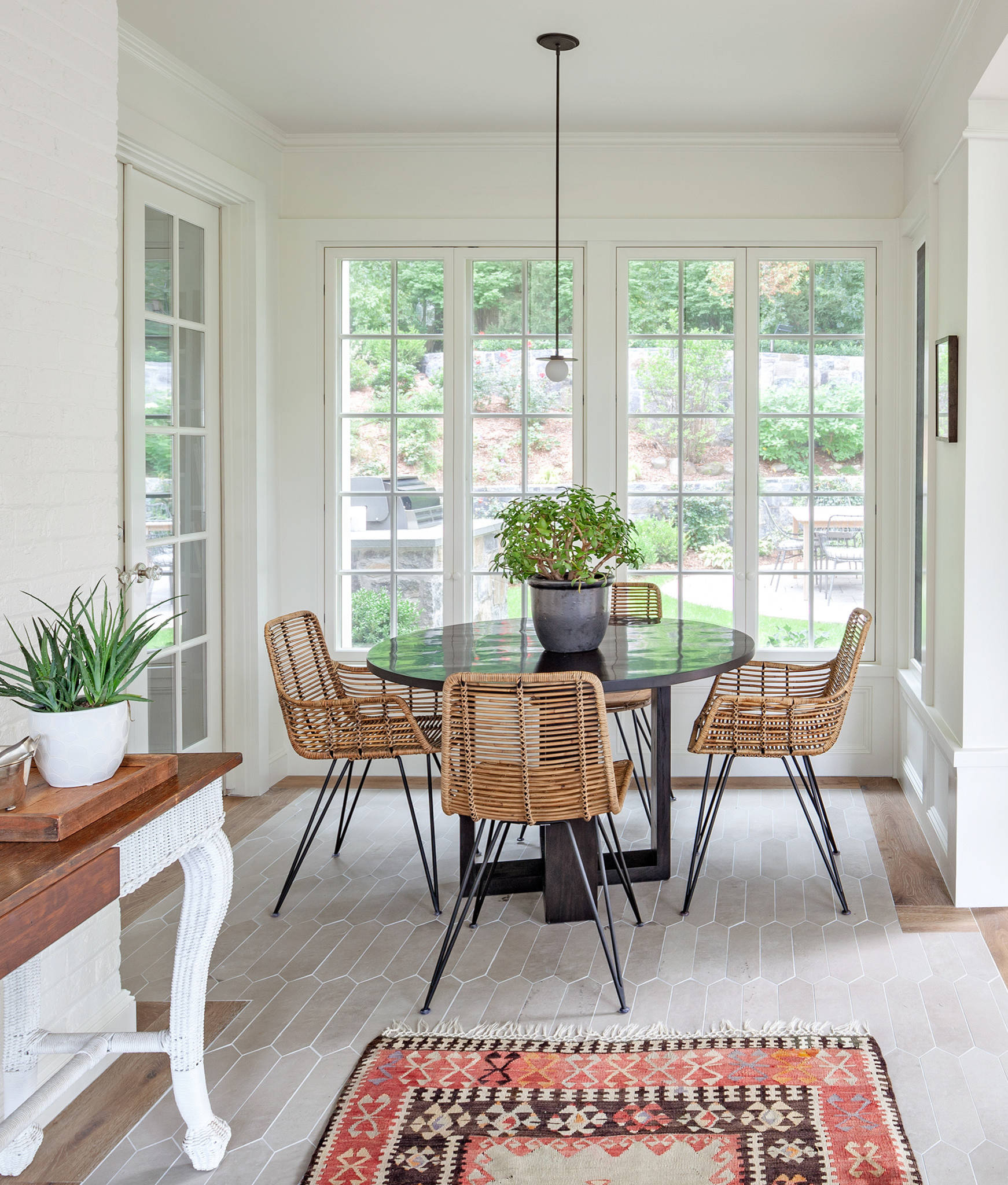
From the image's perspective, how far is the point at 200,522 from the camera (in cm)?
Result: 456

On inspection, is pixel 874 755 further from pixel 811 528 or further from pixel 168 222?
pixel 168 222

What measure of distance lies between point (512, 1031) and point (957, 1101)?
1.03m

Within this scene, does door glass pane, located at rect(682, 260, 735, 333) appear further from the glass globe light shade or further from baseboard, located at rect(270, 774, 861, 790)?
baseboard, located at rect(270, 774, 861, 790)

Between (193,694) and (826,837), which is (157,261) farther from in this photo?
(826,837)

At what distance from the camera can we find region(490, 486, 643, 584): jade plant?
131 inches

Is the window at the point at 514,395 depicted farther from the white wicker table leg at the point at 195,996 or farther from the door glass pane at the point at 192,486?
the white wicker table leg at the point at 195,996

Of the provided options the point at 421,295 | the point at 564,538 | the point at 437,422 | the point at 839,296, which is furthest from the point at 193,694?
the point at 839,296

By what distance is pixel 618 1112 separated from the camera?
2.30 meters

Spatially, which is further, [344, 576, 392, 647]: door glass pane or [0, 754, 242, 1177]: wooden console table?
[344, 576, 392, 647]: door glass pane

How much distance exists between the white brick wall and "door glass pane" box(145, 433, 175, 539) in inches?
59.3

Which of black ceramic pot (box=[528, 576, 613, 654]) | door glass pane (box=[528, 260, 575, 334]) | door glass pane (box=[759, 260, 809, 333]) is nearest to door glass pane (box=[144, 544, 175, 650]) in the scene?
black ceramic pot (box=[528, 576, 613, 654])

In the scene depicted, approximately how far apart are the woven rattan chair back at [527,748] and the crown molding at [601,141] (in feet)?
10.3

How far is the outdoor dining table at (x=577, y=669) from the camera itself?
319 cm

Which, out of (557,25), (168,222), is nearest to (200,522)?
(168,222)
